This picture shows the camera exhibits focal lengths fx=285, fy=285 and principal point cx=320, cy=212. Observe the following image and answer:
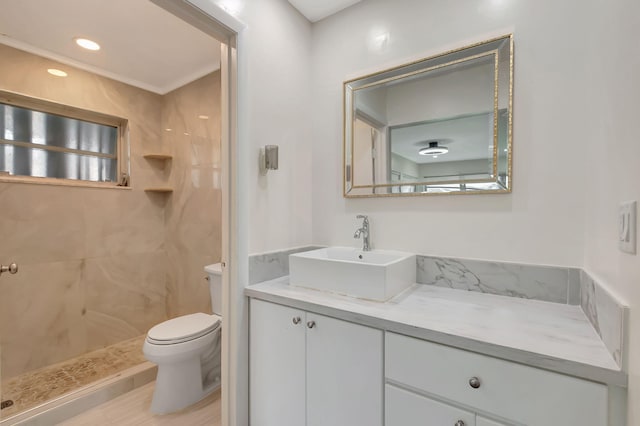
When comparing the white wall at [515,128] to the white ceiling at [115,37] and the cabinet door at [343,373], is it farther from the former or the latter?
the white ceiling at [115,37]

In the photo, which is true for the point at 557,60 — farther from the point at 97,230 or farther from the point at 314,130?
the point at 97,230

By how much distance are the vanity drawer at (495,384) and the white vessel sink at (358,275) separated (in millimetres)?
219

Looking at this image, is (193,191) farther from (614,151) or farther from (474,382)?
(614,151)

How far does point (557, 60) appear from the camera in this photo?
1.20 m

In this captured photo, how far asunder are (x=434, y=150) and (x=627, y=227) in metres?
0.91

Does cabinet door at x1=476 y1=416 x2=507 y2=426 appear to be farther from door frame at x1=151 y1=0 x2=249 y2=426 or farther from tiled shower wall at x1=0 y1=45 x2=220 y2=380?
tiled shower wall at x1=0 y1=45 x2=220 y2=380

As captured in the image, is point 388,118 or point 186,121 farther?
point 186,121

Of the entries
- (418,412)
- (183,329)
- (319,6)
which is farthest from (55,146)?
(418,412)

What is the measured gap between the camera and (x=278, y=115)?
167cm

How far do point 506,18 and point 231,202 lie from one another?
1.55 m

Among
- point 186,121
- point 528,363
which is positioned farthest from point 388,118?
point 186,121

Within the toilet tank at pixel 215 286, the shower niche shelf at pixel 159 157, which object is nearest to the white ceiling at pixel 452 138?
the toilet tank at pixel 215 286

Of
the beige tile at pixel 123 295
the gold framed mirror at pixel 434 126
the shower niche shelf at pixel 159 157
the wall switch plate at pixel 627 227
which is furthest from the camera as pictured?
the shower niche shelf at pixel 159 157

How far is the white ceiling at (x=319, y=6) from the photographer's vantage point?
5.71ft
